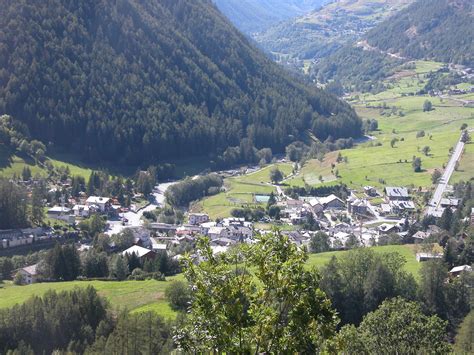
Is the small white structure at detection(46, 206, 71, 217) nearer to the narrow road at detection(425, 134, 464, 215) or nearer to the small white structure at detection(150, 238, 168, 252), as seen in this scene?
the small white structure at detection(150, 238, 168, 252)

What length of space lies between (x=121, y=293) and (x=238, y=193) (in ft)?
195

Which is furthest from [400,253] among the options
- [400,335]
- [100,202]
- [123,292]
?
[100,202]

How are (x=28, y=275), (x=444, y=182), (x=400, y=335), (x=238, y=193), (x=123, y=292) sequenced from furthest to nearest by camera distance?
(x=238, y=193)
(x=444, y=182)
(x=28, y=275)
(x=123, y=292)
(x=400, y=335)

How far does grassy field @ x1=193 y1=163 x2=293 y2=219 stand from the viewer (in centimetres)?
10988

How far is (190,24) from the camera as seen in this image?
196 metres

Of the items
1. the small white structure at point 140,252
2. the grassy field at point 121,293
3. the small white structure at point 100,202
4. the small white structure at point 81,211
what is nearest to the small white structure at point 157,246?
the small white structure at point 140,252

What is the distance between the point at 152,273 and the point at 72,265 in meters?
9.37

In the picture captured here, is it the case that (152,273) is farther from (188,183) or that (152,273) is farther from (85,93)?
(85,93)

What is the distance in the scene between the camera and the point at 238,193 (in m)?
120

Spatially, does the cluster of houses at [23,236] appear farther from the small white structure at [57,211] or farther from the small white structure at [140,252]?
the small white structure at [140,252]

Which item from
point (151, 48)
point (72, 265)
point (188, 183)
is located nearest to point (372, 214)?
point (188, 183)

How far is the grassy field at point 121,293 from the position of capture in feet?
190

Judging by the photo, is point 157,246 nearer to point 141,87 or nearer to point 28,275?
point 28,275

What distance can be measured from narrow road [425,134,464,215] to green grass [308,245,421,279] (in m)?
22.3
